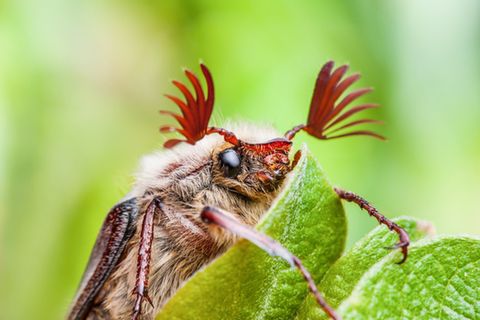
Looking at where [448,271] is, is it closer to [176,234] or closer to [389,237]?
[389,237]

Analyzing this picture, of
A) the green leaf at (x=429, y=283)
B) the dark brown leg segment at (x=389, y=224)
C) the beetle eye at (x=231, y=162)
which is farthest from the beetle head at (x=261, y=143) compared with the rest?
the green leaf at (x=429, y=283)

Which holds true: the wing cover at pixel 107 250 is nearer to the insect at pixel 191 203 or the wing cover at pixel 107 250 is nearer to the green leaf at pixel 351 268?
the insect at pixel 191 203

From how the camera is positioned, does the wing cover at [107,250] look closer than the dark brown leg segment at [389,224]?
No

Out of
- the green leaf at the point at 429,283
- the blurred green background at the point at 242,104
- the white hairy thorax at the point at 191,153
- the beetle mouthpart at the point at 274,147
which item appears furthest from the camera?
the blurred green background at the point at 242,104

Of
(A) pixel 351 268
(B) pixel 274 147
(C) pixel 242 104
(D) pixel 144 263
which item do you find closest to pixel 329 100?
(B) pixel 274 147

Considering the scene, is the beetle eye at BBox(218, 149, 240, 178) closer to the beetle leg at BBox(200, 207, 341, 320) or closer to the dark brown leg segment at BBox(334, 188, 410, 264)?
the dark brown leg segment at BBox(334, 188, 410, 264)

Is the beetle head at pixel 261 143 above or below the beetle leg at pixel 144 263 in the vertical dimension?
above

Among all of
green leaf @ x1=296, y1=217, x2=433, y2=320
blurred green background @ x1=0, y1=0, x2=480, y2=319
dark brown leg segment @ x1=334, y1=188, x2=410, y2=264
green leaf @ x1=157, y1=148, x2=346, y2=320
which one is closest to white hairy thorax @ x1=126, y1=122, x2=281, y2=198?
dark brown leg segment @ x1=334, y1=188, x2=410, y2=264

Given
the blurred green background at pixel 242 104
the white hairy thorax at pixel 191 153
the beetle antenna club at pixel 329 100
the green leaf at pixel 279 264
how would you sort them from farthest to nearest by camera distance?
the blurred green background at pixel 242 104 → the white hairy thorax at pixel 191 153 → the beetle antenna club at pixel 329 100 → the green leaf at pixel 279 264

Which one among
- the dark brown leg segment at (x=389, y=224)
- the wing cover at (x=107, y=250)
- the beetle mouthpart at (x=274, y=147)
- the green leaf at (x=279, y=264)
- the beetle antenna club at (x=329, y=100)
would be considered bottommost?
the wing cover at (x=107, y=250)
